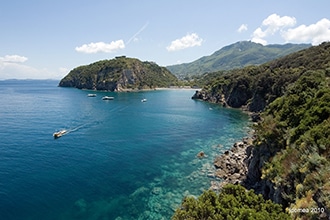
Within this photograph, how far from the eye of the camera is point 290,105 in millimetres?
45719

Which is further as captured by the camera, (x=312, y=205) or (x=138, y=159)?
(x=138, y=159)

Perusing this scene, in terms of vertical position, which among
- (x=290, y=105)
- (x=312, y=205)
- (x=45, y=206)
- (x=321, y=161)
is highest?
(x=290, y=105)

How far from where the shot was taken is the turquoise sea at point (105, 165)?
3606 centimetres

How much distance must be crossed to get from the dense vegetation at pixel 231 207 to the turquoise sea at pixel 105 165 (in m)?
13.3

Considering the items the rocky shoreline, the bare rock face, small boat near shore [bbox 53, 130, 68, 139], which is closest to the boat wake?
small boat near shore [bbox 53, 130, 68, 139]

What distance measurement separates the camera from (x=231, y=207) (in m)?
21.1

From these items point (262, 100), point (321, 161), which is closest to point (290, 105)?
point (321, 161)

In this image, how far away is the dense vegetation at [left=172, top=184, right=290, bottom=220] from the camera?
19.4 meters

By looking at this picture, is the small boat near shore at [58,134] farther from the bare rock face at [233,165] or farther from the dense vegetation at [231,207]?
the dense vegetation at [231,207]

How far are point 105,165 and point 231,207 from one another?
1375 inches

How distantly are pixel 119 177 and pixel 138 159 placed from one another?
9.67 meters

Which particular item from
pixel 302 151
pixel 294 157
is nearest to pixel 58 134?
pixel 294 157

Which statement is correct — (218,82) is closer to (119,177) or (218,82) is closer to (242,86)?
(242,86)

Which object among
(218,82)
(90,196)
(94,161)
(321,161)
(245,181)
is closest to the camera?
(321,161)
